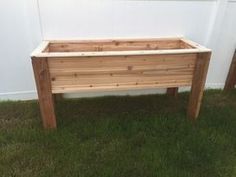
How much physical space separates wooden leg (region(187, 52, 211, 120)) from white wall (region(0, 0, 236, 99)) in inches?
20.9

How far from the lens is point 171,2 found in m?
2.22

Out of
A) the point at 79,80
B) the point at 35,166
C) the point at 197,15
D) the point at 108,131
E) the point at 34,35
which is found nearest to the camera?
the point at 35,166

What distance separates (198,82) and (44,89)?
120 centimetres

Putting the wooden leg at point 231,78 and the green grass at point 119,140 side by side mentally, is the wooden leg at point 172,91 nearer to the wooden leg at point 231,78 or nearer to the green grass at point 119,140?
the green grass at point 119,140

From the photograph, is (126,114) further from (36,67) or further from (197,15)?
(197,15)

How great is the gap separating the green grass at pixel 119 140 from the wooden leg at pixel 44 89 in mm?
95

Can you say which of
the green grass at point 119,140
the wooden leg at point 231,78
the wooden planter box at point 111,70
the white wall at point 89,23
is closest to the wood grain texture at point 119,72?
the wooden planter box at point 111,70

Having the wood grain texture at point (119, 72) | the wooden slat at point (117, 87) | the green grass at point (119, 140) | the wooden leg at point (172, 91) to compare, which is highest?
the wood grain texture at point (119, 72)

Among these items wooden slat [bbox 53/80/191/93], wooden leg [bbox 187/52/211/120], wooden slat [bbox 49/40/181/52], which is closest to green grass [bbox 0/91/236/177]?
wooden leg [bbox 187/52/211/120]

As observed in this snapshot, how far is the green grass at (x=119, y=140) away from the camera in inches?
64.5

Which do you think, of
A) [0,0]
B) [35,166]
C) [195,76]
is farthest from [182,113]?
[0,0]

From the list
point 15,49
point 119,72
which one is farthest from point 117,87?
point 15,49

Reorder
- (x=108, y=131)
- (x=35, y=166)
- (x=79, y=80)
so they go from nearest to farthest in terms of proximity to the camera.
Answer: (x=35, y=166) → (x=79, y=80) → (x=108, y=131)

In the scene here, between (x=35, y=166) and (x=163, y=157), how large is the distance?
0.87 m
